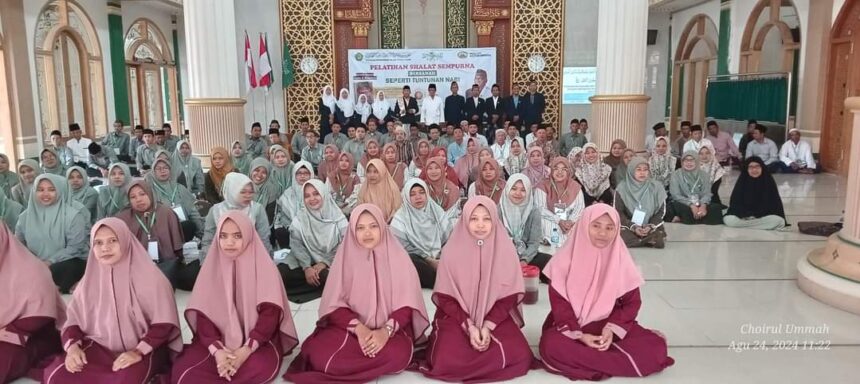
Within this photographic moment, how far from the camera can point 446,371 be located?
2424mm

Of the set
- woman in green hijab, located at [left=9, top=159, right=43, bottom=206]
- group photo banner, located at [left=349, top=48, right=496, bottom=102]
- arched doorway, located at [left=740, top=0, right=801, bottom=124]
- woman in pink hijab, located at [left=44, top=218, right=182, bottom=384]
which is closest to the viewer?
woman in pink hijab, located at [left=44, top=218, right=182, bottom=384]

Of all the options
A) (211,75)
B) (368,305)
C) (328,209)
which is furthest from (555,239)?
(211,75)

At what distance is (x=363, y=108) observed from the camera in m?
9.40

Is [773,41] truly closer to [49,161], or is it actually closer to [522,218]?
[522,218]

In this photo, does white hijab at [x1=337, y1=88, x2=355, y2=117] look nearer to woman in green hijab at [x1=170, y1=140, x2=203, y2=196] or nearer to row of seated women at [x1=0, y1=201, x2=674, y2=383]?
woman in green hijab at [x1=170, y1=140, x2=203, y2=196]

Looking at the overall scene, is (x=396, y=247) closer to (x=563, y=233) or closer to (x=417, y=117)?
(x=563, y=233)

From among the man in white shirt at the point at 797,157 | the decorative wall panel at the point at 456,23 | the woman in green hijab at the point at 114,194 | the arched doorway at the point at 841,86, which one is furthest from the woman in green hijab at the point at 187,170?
the arched doorway at the point at 841,86

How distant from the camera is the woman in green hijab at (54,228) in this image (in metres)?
3.61

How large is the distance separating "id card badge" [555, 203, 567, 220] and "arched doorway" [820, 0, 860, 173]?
201 inches

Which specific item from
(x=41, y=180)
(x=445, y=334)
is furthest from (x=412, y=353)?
(x=41, y=180)

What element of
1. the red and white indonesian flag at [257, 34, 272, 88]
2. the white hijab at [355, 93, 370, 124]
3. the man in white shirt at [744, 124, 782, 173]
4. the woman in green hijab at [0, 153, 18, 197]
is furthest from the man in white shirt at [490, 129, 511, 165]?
the woman in green hijab at [0, 153, 18, 197]

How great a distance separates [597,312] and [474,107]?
691 centimetres

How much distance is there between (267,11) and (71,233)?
6.59 meters

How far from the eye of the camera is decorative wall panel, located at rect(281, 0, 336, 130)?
31.5 ft
